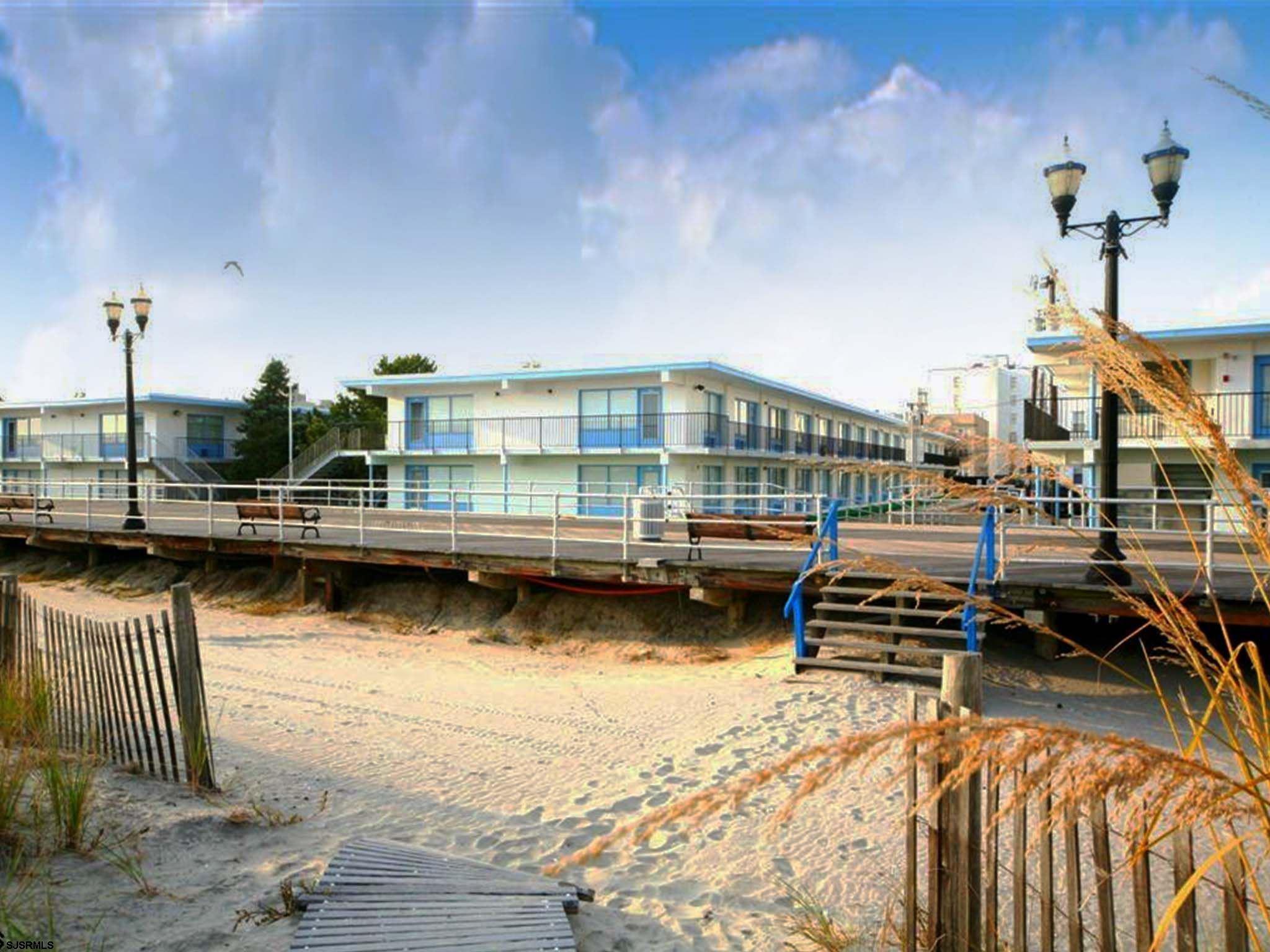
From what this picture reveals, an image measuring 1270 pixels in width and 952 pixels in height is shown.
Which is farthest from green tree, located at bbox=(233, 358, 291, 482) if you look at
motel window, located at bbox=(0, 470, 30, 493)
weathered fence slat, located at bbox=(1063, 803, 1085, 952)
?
weathered fence slat, located at bbox=(1063, 803, 1085, 952)

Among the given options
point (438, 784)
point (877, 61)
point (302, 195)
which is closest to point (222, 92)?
point (302, 195)

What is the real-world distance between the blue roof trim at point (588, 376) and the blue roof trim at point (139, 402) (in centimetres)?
1503

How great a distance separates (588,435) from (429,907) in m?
28.4

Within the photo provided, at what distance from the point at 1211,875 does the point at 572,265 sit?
75.0 ft

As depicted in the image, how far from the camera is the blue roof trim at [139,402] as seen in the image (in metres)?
45.4

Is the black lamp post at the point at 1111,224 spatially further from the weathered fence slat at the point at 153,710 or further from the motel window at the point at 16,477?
the motel window at the point at 16,477

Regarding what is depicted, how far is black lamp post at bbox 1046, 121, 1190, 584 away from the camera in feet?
30.3

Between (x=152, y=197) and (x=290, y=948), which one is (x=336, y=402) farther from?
(x=290, y=948)

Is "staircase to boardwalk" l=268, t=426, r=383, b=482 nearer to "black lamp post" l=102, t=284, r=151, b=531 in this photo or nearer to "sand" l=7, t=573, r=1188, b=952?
"black lamp post" l=102, t=284, r=151, b=531

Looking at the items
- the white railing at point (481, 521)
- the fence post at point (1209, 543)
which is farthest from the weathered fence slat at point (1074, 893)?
the white railing at point (481, 521)

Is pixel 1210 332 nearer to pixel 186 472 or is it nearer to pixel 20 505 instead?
pixel 20 505

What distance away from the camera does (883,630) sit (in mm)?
9227

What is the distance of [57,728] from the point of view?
20.9 ft

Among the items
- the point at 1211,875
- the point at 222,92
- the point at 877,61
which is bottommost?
the point at 1211,875
